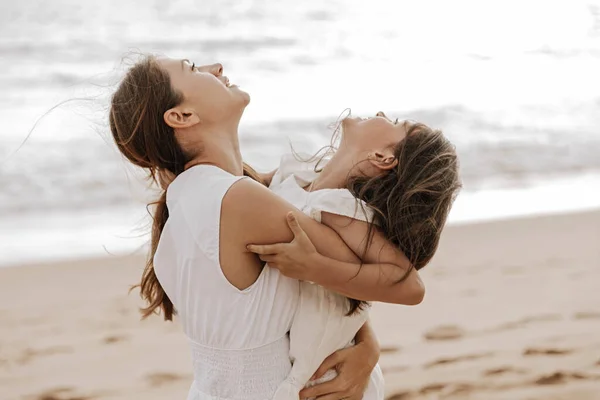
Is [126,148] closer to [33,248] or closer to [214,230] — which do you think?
[214,230]

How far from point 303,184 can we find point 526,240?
13.3ft

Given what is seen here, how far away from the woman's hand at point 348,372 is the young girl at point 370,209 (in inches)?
0.9

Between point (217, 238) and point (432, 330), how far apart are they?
312 cm

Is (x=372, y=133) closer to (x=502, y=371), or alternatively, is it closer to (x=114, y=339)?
(x=502, y=371)

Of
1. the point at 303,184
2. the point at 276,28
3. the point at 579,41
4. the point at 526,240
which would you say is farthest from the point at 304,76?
the point at 303,184

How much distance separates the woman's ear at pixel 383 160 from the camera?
7.86 feet

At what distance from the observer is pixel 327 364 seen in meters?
2.43

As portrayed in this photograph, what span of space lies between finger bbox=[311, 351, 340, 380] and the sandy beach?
206 centimetres

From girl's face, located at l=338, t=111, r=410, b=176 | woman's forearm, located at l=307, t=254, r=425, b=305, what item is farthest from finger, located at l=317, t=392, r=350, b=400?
girl's face, located at l=338, t=111, r=410, b=176

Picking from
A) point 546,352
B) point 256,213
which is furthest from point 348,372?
point 546,352

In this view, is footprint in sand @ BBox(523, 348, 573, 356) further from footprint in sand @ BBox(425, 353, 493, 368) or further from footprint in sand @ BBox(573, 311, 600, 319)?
footprint in sand @ BBox(573, 311, 600, 319)

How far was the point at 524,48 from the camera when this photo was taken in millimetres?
14023

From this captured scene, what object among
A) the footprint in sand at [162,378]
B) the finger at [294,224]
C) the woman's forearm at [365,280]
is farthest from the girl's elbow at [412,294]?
the footprint in sand at [162,378]

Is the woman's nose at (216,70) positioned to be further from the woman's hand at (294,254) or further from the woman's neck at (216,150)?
the woman's hand at (294,254)
